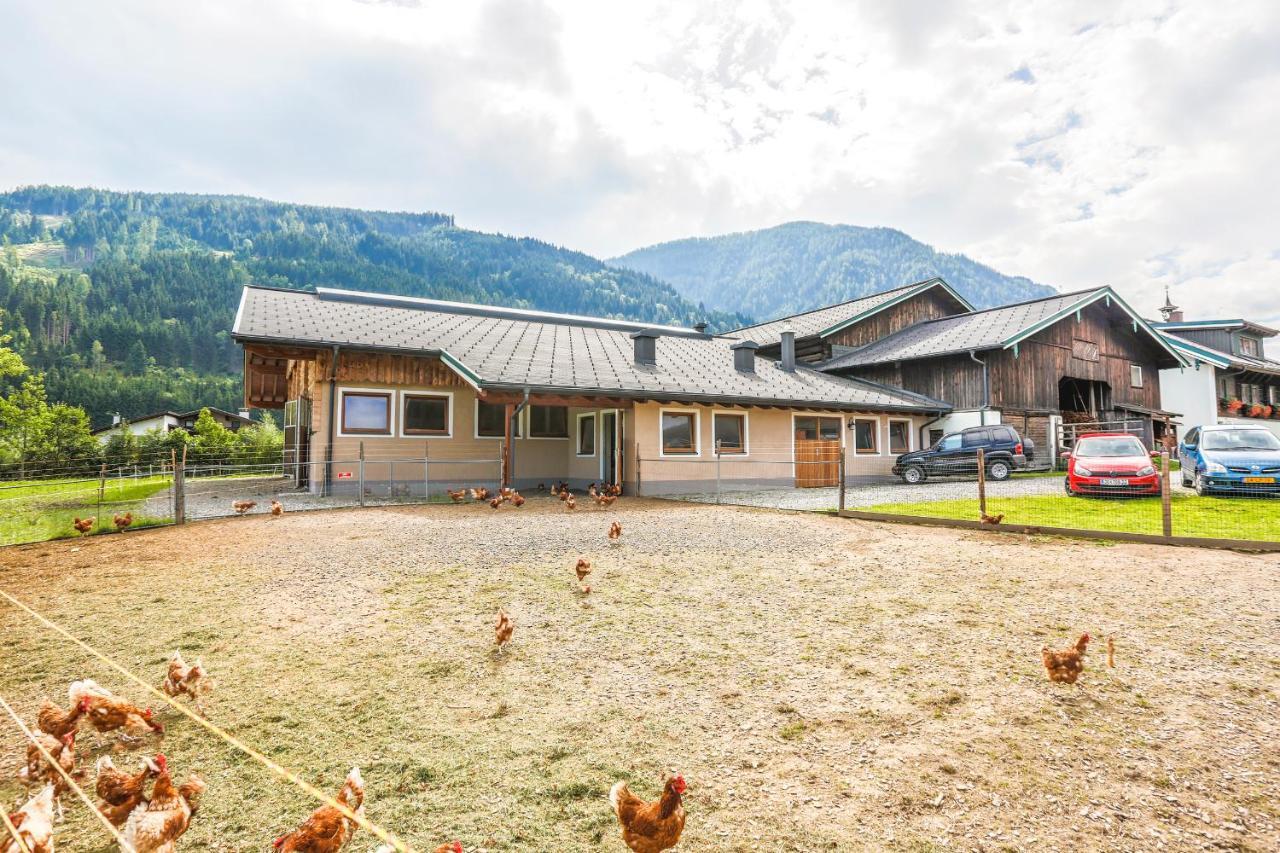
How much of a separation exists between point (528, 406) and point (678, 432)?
4510 mm

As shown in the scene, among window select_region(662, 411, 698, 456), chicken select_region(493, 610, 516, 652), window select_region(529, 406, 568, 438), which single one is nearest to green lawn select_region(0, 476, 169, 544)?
window select_region(529, 406, 568, 438)

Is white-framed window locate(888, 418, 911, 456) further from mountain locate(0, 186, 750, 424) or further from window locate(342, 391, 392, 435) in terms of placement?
mountain locate(0, 186, 750, 424)

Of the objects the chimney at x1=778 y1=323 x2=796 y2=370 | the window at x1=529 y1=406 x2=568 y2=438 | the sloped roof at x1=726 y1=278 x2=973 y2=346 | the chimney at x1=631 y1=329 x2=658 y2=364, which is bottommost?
the window at x1=529 y1=406 x2=568 y2=438

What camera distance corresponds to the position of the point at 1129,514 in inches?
434

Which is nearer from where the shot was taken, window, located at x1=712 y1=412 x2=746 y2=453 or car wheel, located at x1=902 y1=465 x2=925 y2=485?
window, located at x1=712 y1=412 x2=746 y2=453

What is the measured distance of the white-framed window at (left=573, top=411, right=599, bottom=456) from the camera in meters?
18.5

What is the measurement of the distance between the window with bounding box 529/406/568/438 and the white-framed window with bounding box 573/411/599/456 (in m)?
0.41

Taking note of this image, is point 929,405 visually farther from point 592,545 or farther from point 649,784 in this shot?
point 649,784

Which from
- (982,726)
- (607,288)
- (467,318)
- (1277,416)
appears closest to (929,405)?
(467,318)

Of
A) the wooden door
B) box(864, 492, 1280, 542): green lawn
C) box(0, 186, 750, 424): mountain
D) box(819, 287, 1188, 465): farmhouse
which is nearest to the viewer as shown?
box(864, 492, 1280, 542): green lawn

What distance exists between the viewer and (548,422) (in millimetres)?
18984

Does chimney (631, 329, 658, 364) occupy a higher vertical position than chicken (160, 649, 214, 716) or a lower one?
higher

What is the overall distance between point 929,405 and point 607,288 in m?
144

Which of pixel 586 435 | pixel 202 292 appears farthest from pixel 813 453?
pixel 202 292
